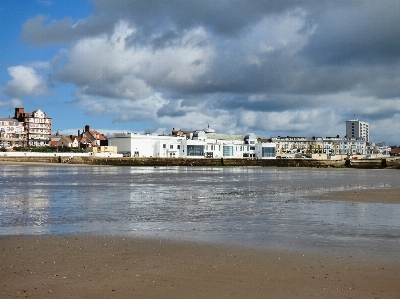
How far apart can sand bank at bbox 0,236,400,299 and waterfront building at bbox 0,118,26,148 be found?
11807 centimetres

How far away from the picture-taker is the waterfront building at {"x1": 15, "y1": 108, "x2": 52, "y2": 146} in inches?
4980

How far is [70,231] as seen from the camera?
44.3ft

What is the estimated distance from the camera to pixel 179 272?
350 inches

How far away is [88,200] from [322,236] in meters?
13.0

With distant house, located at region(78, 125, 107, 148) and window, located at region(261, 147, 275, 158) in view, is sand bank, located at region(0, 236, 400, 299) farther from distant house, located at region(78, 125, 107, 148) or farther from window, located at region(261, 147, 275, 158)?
window, located at region(261, 147, 275, 158)

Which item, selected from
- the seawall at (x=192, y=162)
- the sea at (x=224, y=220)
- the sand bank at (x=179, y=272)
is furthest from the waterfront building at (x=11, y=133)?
the sand bank at (x=179, y=272)

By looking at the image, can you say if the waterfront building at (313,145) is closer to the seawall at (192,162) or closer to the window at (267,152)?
the window at (267,152)

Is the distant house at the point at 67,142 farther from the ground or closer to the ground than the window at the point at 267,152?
farther from the ground

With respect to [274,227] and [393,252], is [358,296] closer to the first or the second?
[393,252]

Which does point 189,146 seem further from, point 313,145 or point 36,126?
point 313,145

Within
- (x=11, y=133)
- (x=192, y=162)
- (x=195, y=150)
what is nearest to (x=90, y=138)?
(x=11, y=133)

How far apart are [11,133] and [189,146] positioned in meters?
46.4

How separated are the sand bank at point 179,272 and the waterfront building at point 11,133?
118 m

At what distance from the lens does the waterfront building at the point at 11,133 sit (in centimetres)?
12044
